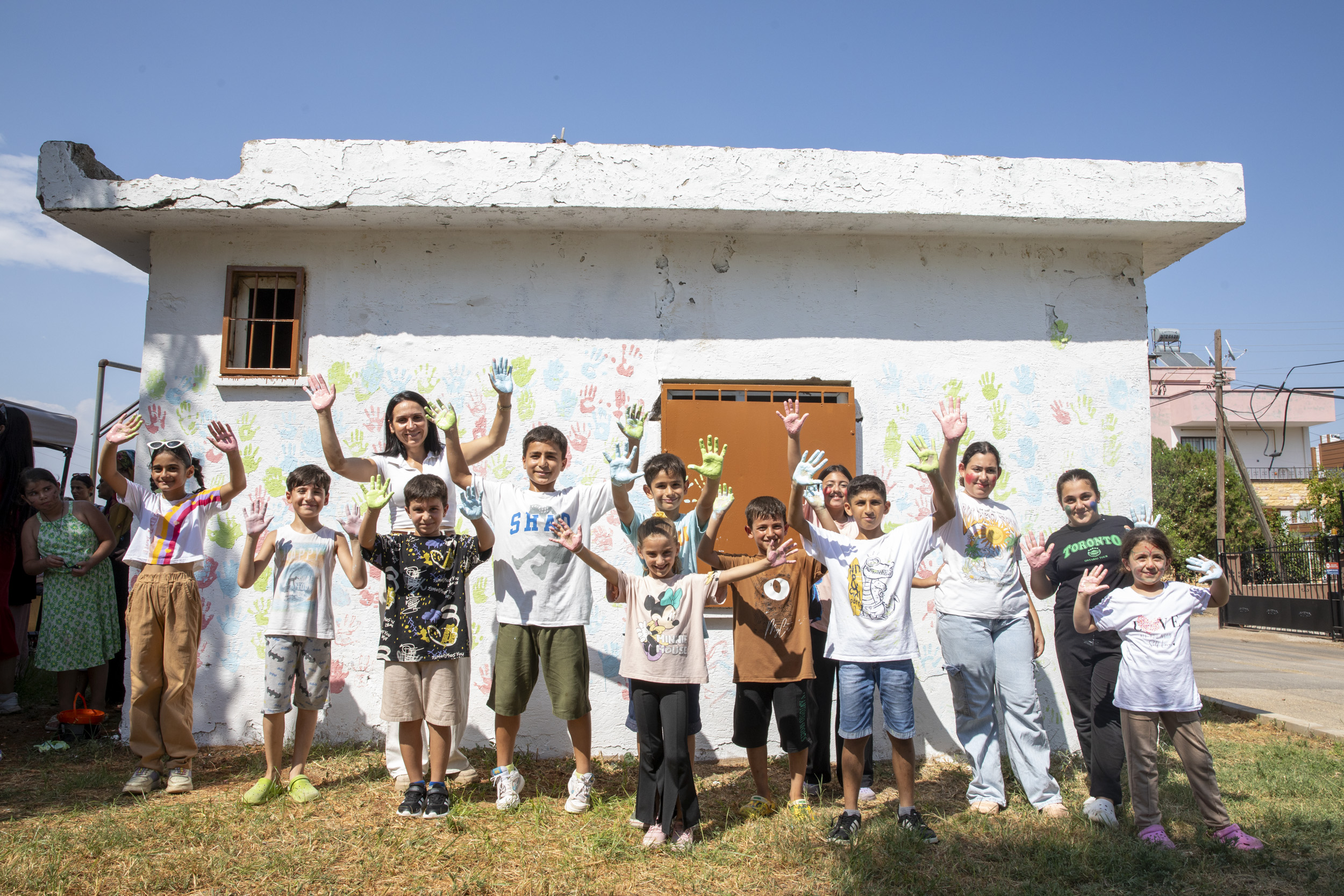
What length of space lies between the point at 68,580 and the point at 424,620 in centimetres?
278

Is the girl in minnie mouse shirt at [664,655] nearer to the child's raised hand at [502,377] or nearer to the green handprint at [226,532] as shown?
the child's raised hand at [502,377]

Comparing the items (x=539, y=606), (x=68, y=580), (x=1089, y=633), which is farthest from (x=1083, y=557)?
(x=68, y=580)

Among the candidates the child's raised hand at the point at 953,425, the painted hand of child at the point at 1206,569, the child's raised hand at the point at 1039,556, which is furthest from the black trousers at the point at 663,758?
the painted hand of child at the point at 1206,569

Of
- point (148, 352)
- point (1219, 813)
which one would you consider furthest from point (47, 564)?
point (1219, 813)

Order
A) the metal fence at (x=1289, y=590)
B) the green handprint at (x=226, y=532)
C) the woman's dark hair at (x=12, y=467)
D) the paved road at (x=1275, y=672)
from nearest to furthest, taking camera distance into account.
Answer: the green handprint at (x=226, y=532)
the woman's dark hair at (x=12, y=467)
the paved road at (x=1275, y=672)
the metal fence at (x=1289, y=590)

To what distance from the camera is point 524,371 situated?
4824mm

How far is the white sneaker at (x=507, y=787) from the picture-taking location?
141 inches

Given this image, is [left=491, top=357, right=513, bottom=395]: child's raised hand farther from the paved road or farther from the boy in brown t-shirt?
the paved road

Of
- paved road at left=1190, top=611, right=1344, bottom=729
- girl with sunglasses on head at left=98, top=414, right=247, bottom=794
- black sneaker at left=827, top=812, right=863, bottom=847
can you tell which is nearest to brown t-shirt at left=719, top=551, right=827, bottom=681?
black sneaker at left=827, top=812, right=863, bottom=847

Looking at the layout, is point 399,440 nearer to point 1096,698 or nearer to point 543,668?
point 543,668

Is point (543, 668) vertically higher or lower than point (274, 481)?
lower

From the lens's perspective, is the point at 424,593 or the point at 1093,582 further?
the point at 424,593

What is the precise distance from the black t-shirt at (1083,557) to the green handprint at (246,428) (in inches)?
176

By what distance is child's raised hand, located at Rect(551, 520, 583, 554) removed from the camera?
3.35 meters
